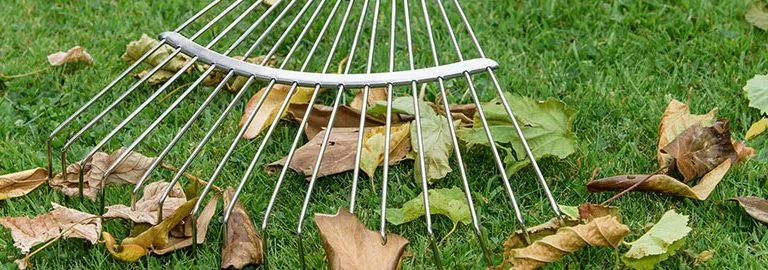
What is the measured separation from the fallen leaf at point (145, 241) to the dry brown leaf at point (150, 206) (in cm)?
3

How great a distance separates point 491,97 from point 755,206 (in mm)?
612

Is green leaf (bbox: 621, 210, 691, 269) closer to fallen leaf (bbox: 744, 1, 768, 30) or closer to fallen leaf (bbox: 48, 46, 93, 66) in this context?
fallen leaf (bbox: 744, 1, 768, 30)

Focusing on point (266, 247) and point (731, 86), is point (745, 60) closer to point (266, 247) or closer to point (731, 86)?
point (731, 86)

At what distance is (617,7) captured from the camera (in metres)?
2.57

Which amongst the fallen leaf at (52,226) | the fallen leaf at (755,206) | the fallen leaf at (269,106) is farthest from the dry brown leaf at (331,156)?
the fallen leaf at (755,206)

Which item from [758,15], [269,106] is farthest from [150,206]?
[758,15]

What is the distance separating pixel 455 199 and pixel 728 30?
3.14 feet

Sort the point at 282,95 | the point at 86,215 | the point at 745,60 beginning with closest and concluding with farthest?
the point at 86,215 < the point at 282,95 < the point at 745,60

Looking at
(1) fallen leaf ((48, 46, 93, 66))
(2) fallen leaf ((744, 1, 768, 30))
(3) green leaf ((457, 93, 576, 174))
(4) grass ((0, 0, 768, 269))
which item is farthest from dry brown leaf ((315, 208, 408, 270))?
(2) fallen leaf ((744, 1, 768, 30))

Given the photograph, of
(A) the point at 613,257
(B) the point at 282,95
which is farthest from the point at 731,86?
(B) the point at 282,95

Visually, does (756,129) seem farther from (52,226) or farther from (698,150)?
(52,226)

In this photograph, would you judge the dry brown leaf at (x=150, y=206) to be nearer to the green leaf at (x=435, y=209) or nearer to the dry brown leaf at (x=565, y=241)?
the green leaf at (x=435, y=209)

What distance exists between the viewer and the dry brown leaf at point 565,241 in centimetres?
167

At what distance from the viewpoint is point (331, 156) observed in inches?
78.5
